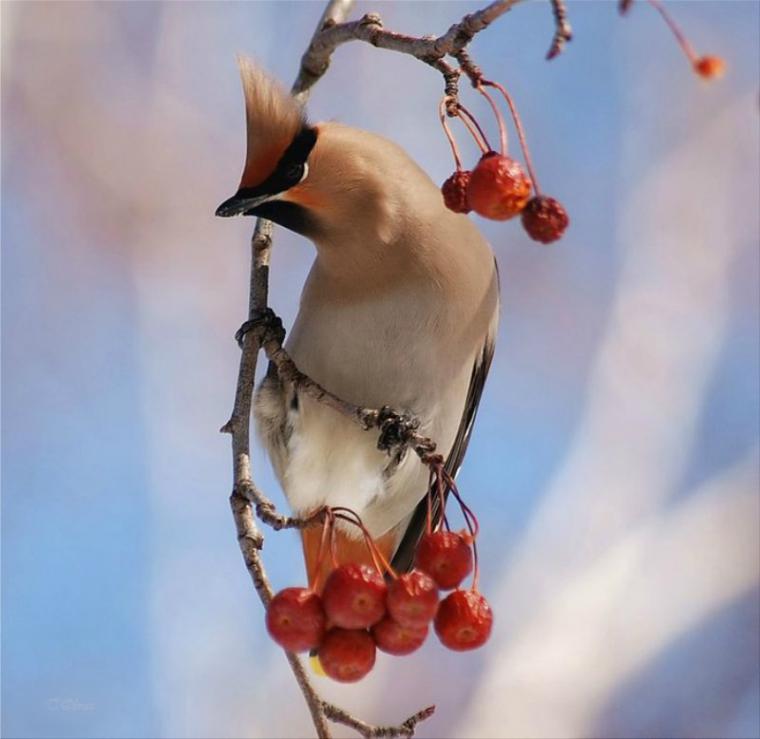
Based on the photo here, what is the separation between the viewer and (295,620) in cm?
187

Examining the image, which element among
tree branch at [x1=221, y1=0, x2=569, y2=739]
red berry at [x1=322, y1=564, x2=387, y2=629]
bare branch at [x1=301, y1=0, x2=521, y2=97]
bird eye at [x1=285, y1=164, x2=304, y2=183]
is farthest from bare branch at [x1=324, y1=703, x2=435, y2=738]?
bird eye at [x1=285, y1=164, x2=304, y2=183]

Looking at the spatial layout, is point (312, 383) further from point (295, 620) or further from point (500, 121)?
point (500, 121)

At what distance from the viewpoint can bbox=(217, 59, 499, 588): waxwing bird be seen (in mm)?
2580

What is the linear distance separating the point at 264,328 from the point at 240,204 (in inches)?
9.6

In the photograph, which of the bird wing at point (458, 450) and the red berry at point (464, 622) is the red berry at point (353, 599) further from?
the bird wing at point (458, 450)

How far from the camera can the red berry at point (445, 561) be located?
6.50 ft

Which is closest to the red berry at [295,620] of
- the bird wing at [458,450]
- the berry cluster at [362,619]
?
the berry cluster at [362,619]

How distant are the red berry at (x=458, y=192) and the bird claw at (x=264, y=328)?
599mm

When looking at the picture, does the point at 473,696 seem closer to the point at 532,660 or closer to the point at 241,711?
the point at 532,660

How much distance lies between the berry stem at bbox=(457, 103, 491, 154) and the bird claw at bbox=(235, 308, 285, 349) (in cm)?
69

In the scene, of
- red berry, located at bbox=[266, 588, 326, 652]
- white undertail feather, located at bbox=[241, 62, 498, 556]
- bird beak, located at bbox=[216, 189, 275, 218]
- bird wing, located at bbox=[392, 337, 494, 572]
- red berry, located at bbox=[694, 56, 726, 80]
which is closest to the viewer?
red berry, located at bbox=[694, 56, 726, 80]

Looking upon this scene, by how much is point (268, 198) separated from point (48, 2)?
1.41 meters

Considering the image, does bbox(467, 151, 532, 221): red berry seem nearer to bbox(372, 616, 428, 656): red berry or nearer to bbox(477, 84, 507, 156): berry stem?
bbox(477, 84, 507, 156): berry stem

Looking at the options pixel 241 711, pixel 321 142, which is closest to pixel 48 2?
pixel 321 142
